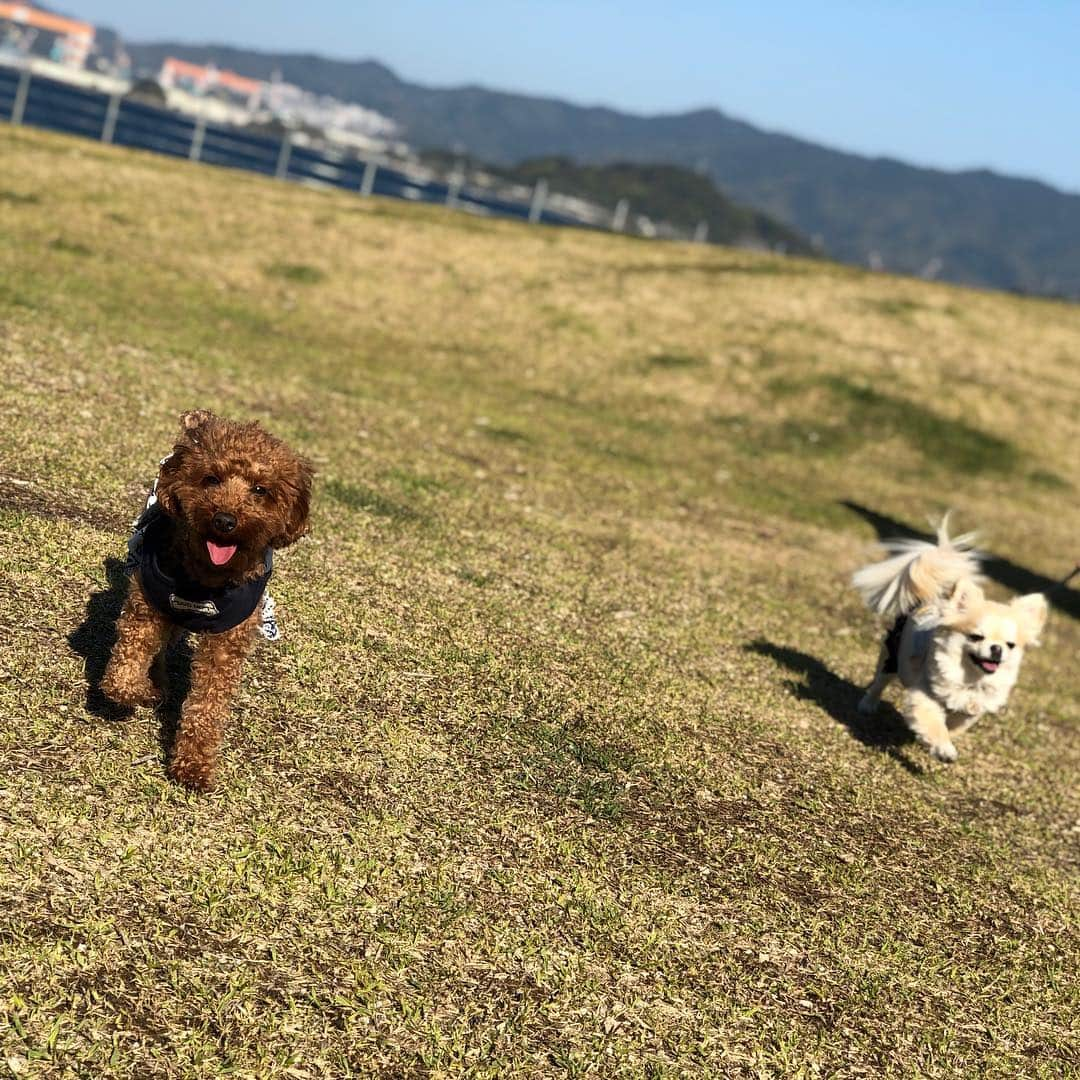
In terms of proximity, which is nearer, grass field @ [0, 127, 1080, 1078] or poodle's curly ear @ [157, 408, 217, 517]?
grass field @ [0, 127, 1080, 1078]

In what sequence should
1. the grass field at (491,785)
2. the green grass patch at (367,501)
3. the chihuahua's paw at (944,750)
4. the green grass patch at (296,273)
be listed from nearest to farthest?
the grass field at (491,785) → the chihuahua's paw at (944,750) → the green grass patch at (367,501) → the green grass patch at (296,273)

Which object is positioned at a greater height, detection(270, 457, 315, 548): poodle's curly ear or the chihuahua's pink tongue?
detection(270, 457, 315, 548): poodle's curly ear

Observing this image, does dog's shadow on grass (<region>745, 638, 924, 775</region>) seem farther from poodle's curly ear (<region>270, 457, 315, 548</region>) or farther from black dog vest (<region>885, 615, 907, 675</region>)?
poodle's curly ear (<region>270, 457, 315, 548</region>)

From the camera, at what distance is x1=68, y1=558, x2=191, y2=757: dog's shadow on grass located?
656cm

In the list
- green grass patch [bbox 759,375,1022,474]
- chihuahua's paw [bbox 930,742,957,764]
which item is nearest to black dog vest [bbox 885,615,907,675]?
→ chihuahua's paw [bbox 930,742,957,764]

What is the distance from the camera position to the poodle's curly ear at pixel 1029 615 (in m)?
9.12

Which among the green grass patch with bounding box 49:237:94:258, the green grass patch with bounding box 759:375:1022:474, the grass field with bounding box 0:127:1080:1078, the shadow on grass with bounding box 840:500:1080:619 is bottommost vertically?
the grass field with bounding box 0:127:1080:1078

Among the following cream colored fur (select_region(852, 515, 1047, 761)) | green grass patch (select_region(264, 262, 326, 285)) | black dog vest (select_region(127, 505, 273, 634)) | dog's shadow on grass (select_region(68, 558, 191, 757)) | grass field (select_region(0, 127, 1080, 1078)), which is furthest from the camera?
green grass patch (select_region(264, 262, 326, 285))

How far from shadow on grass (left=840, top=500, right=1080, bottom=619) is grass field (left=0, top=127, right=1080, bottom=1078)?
15cm

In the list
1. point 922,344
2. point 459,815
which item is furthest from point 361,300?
point 459,815

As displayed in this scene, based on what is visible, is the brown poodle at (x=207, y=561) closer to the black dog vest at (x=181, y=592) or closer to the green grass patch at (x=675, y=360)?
the black dog vest at (x=181, y=592)

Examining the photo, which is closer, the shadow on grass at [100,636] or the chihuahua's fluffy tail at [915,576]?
the shadow on grass at [100,636]

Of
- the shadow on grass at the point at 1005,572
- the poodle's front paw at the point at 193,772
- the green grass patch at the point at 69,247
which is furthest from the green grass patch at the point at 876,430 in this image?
the poodle's front paw at the point at 193,772

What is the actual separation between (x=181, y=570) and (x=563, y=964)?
2718 mm
